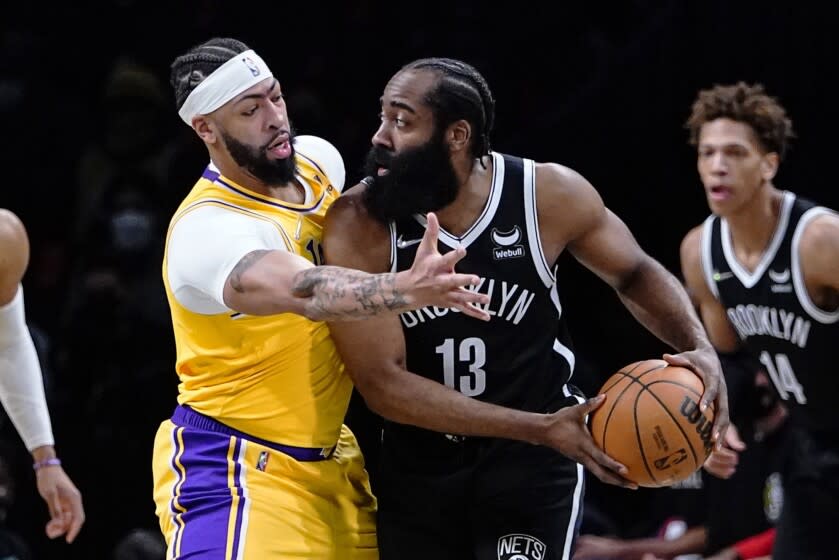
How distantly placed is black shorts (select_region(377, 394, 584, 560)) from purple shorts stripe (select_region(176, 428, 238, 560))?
509 millimetres

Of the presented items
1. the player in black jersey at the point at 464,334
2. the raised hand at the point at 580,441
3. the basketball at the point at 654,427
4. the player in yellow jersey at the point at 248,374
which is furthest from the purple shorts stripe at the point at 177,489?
the basketball at the point at 654,427

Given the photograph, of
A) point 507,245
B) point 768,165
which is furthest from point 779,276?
point 507,245

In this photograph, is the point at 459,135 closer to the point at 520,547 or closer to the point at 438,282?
the point at 438,282

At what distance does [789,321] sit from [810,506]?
2.18ft

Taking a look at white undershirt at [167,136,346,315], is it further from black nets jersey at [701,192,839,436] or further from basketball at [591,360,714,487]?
black nets jersey at [701,192,839,436]

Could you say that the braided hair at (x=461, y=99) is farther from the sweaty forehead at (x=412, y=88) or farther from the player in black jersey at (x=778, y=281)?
the player in black jersey at (x=778, y=281)

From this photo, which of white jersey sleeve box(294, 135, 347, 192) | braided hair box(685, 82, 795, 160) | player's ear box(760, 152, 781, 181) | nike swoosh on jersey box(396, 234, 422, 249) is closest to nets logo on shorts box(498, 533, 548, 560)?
nike swoosh on jersey box(396, 234, 422, 249)

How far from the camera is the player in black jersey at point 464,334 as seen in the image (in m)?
4.13

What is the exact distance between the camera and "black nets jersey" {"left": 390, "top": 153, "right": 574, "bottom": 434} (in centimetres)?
421

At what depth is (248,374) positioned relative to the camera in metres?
4.16

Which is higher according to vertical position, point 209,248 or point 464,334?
point 209,248

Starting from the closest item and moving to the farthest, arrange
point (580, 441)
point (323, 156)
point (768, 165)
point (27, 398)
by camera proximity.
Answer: point (580, 441)
point (323, 156)
point (27, 398)
point (768, 165)

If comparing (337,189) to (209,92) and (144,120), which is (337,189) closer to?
(209,92)

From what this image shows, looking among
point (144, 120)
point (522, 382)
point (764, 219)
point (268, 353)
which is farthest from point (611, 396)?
point (144, 120)
